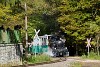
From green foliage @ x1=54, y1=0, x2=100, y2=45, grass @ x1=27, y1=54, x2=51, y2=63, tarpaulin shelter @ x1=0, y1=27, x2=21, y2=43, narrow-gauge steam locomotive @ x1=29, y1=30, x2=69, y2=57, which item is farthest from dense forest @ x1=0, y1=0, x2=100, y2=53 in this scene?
tarpaulin shelter @ x1=0, y1=27, x2=21, y2=43

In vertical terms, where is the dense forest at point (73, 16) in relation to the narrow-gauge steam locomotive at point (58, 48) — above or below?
above

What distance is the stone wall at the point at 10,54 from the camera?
3257 cm

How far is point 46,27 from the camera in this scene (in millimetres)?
55125

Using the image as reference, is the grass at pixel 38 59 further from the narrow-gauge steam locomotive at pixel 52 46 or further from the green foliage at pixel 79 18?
the narrow-gauge steam locomotive at pixel 52 46

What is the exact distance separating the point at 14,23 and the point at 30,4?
16.4 meters

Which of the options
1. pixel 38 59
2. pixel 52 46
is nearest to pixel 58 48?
pixel 52 46

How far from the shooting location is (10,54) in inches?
1323

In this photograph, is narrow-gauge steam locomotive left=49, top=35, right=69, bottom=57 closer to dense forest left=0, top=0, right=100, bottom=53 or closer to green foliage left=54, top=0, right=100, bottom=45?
dense forest left=0, top=0, right=100, bottom=53

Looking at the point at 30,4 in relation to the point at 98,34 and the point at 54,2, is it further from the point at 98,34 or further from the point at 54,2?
the point at 98,34

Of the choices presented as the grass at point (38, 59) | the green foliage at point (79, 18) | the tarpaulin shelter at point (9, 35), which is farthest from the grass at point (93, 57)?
the tarpaulin shelter at point (9, 35)

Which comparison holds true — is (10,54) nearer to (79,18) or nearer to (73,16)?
(73,16)

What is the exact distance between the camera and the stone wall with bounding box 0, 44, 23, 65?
32.6 m

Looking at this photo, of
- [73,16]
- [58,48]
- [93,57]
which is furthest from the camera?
[58,48]

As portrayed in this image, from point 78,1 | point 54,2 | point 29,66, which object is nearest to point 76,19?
point 78,1
